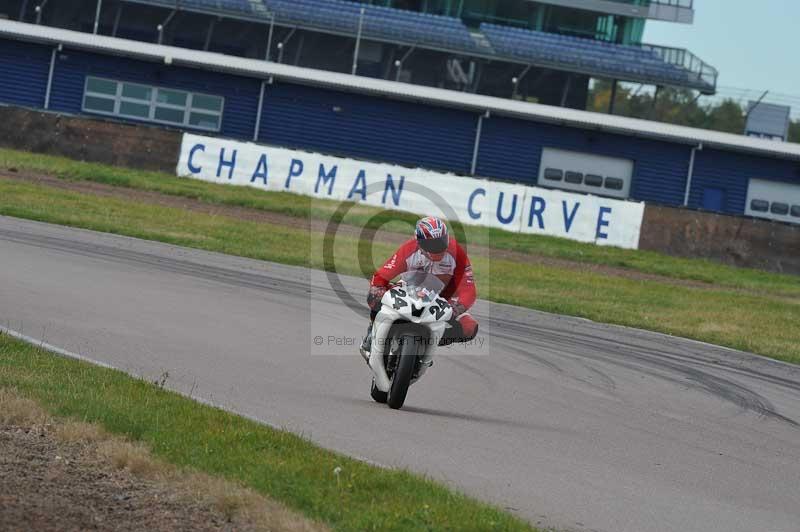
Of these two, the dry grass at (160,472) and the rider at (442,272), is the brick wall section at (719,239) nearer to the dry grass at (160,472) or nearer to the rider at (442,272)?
the rider at (442,272)

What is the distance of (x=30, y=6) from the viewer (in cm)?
5078

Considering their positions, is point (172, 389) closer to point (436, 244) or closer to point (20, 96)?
point (436, 244)

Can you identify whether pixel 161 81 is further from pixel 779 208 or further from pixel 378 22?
pixel 779 208

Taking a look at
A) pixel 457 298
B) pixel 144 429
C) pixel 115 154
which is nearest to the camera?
pixel 144 429

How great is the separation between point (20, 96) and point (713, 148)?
22.5 metres

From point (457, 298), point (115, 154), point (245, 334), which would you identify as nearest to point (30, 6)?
point (115, 154)

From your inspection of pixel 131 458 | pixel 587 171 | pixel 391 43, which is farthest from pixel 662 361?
pixel 391 43

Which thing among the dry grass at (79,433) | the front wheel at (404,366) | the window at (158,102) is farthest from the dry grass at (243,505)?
the window at (158,102)

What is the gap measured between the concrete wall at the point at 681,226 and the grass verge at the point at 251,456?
22064 millimetres

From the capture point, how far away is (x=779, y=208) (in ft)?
136

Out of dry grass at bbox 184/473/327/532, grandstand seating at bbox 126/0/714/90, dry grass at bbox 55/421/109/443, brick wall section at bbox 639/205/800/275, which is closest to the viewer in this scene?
dry grass at bbox 184/473/327/532

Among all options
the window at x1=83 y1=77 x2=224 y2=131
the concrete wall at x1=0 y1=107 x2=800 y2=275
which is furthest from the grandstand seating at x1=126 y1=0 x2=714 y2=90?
the concrete wall at x1=0 y1=107 x2=800 y2=275

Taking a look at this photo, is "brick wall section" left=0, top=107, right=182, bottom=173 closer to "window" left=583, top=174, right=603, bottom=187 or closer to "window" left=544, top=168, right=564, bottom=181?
"window" left=544, top=168, right=564, bottom=181

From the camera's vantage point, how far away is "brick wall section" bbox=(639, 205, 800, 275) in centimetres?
2978
